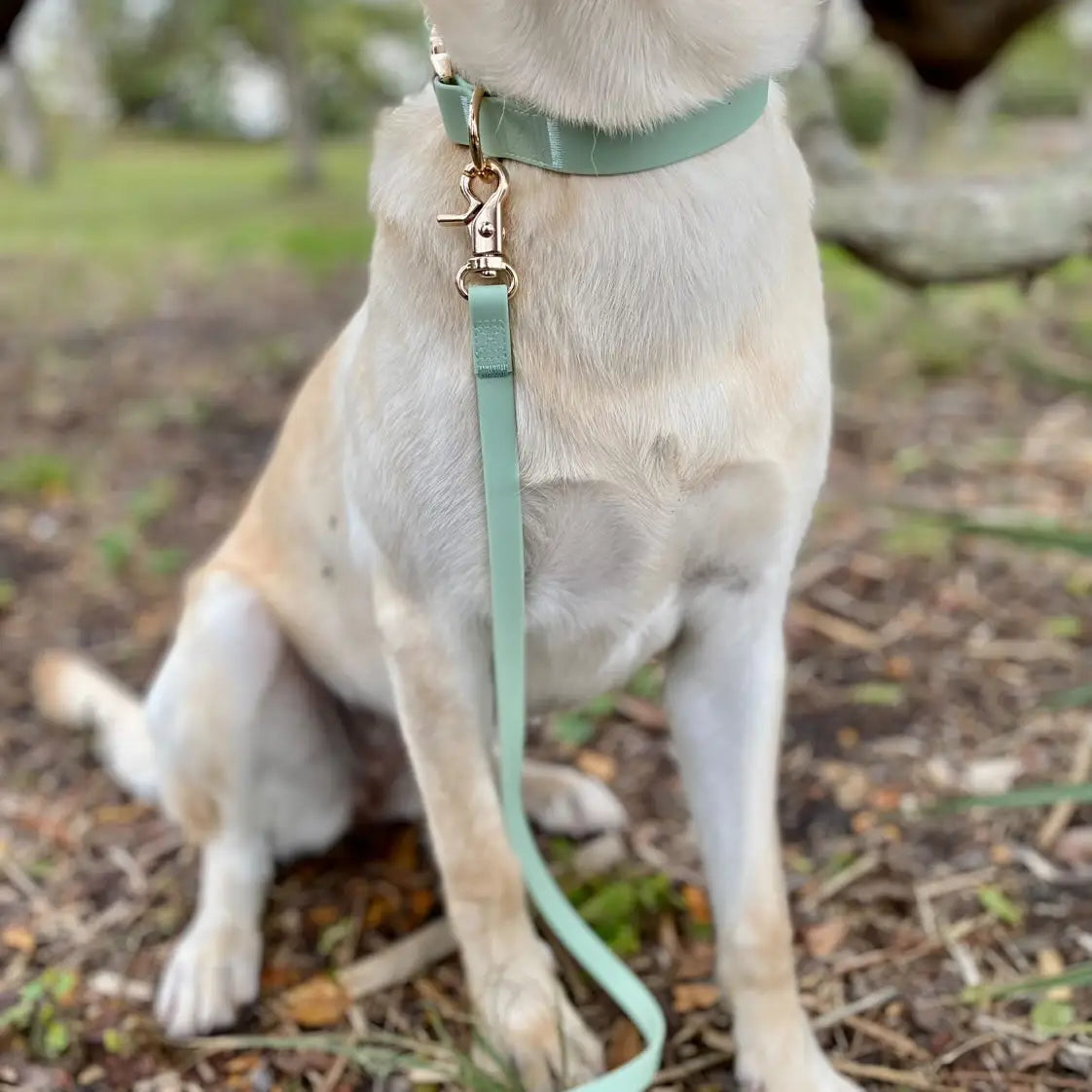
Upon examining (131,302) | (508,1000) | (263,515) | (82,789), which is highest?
(263,515)

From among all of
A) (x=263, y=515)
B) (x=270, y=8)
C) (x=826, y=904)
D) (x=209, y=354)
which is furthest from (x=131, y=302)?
(x=826, y=904)

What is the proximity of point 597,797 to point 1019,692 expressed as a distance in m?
0.96

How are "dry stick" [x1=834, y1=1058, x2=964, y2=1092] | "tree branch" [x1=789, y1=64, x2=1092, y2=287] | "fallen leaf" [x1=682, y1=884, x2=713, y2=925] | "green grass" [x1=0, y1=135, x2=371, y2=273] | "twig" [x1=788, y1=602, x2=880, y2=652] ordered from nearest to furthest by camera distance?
"dry stick" [x1=834, y1=1058, x2=964, y2=1092], "fallen leaf" [x1=682, y1=884, x2=713, y2=925], "twig" [x1=788, y1=602, x2=880, y2=652], "tree branch" [x1=789, y1=64, x2=1092, y2=287], "green grass" [x1=0, y1=135, x2=371, y2=273]

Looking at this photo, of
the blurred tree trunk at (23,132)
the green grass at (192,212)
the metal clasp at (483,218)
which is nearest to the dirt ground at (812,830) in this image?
the metal clasp at (483,218)

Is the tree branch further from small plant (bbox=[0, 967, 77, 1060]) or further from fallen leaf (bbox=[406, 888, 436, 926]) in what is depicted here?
small plant (bbox=[0, 967, 77, 1060])

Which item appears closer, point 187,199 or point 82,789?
point 82,789

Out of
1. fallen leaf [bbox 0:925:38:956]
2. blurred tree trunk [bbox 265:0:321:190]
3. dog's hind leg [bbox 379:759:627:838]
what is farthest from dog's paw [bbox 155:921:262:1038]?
blurred tree trunk [bbox 265:0:321:190]

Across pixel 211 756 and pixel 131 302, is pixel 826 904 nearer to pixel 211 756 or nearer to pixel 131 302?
pixel 211 756

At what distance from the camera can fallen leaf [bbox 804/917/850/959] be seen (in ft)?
6.22

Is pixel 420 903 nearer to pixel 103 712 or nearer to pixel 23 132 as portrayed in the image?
pixel 103 712

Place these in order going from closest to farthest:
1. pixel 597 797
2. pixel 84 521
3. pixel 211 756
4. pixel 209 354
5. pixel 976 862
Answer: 1. pixel 211 756
2. pixel 976 862
3. pixel 597 797
4. pixel 84 521
5. pixel 209 354

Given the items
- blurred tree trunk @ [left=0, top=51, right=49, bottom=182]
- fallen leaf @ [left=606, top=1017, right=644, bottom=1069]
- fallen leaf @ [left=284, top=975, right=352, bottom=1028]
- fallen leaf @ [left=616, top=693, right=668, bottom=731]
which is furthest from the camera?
blurred tree trunk @ [left=0, top=51, right=49, bottom=182]

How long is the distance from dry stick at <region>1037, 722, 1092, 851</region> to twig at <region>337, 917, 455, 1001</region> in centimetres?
103

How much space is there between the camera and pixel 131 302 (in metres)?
6.47
